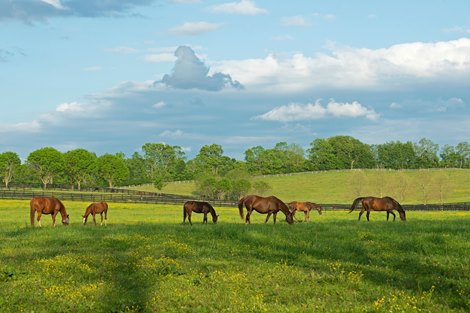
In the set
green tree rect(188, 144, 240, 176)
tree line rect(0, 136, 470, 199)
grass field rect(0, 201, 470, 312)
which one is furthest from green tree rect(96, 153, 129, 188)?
grass field rect(0, 201, 470, 312)

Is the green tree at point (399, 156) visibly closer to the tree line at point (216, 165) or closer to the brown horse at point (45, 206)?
the tree line at point (216, 165)

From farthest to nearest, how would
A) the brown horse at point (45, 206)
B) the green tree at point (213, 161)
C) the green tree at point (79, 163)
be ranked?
1. the green tree at point (213, 161)
2. the green tree at point (79, 163)
3. the brown horse at point (45, 206)

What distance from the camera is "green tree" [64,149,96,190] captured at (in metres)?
142

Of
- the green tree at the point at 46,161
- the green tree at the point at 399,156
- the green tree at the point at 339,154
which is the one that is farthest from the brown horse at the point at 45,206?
the green tree at the point at 399,156

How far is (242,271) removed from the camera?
559 inches

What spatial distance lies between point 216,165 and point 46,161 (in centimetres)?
7131

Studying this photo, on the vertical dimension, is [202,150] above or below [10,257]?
above

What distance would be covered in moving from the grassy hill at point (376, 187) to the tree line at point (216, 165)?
10.9 m

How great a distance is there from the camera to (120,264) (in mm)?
15625

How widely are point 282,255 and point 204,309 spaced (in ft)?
21.3

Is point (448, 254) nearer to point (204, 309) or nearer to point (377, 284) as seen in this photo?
point (377, 284)

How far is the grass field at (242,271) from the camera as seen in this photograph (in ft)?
36.3

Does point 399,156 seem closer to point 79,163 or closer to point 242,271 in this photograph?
point 79,163

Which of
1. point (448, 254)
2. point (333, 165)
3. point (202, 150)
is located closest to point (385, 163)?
point (333, 165)
